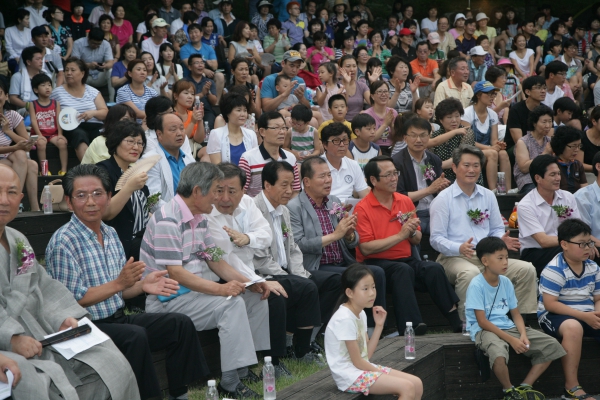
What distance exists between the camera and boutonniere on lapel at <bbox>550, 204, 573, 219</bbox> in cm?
606

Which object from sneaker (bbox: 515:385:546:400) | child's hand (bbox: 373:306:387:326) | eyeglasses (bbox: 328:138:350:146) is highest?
eyeglasses (bbox: 328:138:350:146)

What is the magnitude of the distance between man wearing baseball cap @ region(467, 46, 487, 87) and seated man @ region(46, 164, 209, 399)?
8.37 meters

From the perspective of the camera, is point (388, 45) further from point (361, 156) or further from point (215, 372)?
point (215, 372)

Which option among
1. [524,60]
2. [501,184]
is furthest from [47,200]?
[524,60]

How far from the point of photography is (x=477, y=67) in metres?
11.7

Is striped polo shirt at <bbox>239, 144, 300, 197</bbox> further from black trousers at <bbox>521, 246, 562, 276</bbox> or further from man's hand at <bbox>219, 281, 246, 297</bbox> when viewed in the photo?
Result: man's hand at <bbox>219, 281, 246, 297</bbox>

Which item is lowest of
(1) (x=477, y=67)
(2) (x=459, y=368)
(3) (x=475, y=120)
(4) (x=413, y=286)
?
(2) (x=459, y=368)

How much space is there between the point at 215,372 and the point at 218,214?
101 centimetres

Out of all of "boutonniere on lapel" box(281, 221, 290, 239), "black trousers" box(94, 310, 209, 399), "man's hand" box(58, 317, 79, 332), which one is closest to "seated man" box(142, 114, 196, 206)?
"boutonniere on lapel" box(281, 221, 290, 239)

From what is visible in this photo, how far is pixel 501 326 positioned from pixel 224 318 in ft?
6.16

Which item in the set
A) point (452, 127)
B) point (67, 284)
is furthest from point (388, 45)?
point (67, 284)

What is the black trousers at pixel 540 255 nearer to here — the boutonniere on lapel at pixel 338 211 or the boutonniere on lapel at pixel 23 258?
the boutonniere on lapel at pixel 338 211

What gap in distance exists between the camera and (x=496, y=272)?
502cm

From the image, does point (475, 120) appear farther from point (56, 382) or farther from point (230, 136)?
point (56, 382)
